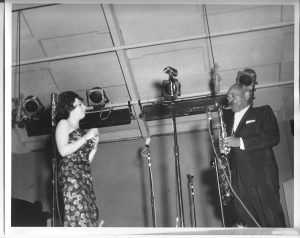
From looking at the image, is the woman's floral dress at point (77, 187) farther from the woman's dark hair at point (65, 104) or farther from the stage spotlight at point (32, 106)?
the stage spotlight at point (32, 106)

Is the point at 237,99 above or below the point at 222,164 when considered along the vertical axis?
above

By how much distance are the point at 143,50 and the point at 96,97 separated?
627mm

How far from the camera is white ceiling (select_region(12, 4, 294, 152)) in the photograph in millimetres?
3250

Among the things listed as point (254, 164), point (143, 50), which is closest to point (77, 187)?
point (254, 164)

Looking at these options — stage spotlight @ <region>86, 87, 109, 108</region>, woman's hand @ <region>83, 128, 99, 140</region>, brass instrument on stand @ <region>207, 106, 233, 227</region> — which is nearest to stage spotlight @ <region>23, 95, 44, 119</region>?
stage spotlight @ <region>86, 87, 109, 108</region>

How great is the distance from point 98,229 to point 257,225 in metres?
1.14

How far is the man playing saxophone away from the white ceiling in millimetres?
251

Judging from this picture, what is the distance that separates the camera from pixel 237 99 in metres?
3.35

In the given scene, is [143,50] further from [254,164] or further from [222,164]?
[254,164]

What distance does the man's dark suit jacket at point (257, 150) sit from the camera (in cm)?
302

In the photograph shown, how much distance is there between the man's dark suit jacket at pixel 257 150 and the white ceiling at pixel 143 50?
228 millimetres

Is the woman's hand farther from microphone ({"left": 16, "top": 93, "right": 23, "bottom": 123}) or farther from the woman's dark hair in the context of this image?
microphone ({"left": 16, "top": 93, "right": 23, "bottom": 123})

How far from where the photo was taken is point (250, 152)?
10.1 ft

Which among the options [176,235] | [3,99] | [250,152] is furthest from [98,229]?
[250,152]
